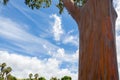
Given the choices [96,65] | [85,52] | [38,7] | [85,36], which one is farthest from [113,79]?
[38,7]

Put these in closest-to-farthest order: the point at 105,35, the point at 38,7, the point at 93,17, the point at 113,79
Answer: the point at 113,79
the point at 105,35
the point at 93,17
the point at 38,7

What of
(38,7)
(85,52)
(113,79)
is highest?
(38,7)

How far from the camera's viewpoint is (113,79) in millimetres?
4902

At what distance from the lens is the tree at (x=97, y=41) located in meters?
4.97

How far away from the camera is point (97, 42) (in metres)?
5.27

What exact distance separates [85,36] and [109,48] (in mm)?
660

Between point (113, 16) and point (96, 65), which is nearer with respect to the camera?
point (96, 65)

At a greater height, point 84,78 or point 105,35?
point 105,35

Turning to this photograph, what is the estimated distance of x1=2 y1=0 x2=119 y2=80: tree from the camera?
4.97m

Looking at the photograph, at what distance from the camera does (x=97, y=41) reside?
17.3 feet

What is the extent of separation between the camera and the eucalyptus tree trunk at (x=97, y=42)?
4.97 m

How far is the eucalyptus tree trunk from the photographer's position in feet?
16.3

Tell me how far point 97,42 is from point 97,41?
2 centimetres

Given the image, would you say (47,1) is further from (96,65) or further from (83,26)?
(96,65)
